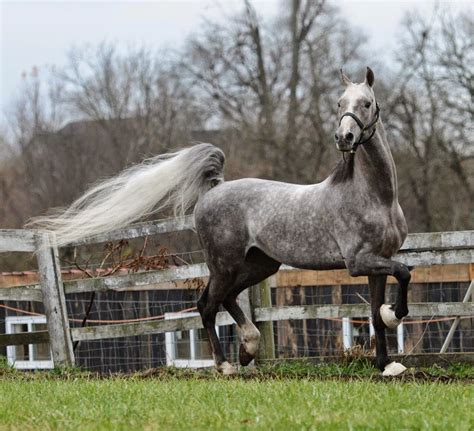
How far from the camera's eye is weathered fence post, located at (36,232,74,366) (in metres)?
9.83

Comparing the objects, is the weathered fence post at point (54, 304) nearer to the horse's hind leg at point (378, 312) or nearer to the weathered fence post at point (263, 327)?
the weathered fence post at point (263, 327)

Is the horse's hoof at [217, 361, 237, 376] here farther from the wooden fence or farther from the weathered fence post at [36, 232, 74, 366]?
the weathered fence post at [36, 232, 74, 366]

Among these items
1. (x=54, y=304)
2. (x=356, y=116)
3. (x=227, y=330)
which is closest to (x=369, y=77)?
(x=356, y=116)

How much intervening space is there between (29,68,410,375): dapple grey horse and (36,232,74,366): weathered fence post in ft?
1.99

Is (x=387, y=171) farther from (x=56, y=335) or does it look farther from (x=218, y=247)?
(x=56, y=335)

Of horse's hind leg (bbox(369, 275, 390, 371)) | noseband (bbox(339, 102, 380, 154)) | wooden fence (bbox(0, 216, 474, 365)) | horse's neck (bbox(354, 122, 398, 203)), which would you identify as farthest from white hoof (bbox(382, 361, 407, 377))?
noseband (bbox(339, 102, 380, 154))

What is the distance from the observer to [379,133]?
25.2ft

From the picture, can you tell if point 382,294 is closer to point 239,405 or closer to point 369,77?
point 369,77

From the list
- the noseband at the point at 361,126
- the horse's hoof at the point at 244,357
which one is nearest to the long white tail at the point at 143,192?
the horse's hoof at the point at 244,357

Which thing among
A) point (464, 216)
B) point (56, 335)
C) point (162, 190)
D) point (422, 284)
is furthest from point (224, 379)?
point (464, 216)

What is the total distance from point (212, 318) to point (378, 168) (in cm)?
215

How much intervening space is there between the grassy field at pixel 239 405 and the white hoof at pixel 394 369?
0.07 m

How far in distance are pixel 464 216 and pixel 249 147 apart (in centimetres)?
732

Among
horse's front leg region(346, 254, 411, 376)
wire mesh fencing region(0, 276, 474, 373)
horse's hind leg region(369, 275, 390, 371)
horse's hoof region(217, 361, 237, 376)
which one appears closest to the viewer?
horse's front leg region(346, 254, 411, 376)
